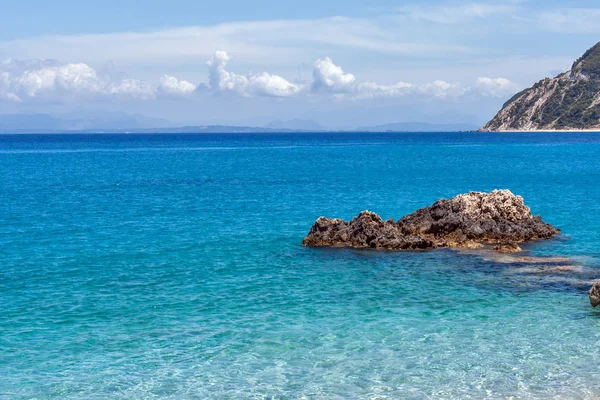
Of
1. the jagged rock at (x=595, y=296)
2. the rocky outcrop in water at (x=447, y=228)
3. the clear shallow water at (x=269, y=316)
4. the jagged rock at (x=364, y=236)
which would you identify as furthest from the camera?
the rocky outcrop in water at (x=447, y=228)

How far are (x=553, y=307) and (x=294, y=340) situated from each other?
10.1 m

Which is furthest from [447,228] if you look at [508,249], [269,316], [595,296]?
[269,316]

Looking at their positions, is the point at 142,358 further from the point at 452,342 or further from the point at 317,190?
the point at 317,190

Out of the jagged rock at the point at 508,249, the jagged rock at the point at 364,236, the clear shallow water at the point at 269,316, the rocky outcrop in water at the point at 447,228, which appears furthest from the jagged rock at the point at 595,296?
the jagged rock at the point at 364,236

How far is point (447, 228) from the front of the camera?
37500 millimetres

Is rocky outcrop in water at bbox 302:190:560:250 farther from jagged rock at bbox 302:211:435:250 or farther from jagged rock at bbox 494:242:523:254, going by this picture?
jagged rock at bbox 494:242:523:254

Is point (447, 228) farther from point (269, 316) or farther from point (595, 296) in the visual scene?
point (269, 316)

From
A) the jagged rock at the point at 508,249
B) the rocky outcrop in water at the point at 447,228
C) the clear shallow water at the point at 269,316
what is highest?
the rocky outcrop in water at the point at 447,228

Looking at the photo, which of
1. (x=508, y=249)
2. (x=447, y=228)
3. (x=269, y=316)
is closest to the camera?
Answer: (x=269, y=316)

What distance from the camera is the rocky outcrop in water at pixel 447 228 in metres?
35.7

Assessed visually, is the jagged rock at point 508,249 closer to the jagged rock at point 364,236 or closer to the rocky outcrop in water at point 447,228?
the rocky outcrop in water at point 447,228

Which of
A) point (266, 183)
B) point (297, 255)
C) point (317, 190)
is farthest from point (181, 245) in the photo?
point (266, 183)

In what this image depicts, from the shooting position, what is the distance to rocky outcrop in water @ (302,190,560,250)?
35.7 meters

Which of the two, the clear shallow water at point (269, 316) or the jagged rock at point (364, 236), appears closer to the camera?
the clear shallow water at point (269, 316)
